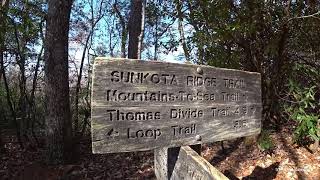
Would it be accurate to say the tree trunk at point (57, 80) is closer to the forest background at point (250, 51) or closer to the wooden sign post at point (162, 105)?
the forest background at point (250, 51)

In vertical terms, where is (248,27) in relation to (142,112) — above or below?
above

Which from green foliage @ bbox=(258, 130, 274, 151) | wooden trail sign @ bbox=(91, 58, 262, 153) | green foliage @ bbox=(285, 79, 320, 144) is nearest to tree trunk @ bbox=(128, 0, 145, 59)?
green foliage @ bbox=(258, 130, 274, 151)

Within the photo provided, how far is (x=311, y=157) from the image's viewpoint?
5.57 meters

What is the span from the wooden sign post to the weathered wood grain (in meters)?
0.08

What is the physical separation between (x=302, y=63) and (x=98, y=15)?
402 inches

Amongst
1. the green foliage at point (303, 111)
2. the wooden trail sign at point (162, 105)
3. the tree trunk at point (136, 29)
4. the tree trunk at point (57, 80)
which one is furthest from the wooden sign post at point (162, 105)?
the tree trunk at point (136, 29)

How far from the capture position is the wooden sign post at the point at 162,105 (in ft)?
5.62

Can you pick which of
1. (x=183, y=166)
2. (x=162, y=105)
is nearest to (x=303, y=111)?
(x=183, y=166)

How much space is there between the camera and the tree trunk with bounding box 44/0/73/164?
264 inches

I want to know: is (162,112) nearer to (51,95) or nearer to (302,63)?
(302,63)

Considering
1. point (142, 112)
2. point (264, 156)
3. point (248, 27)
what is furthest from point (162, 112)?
point (264, 156)

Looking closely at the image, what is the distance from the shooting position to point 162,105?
6.28 ft

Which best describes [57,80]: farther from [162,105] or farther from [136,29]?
[162,105]

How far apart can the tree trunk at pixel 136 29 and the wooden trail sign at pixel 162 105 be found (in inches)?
322
